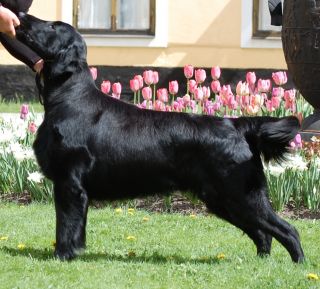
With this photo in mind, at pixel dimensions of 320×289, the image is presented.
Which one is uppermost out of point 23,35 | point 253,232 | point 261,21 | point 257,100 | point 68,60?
point 261,21

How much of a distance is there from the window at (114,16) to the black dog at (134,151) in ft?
36.0

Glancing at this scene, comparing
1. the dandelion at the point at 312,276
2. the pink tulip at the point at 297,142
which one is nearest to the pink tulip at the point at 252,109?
the pink tulip at the point at 297,142

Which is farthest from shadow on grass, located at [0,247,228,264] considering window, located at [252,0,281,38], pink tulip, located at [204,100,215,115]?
window, located at [252,0,281,38]

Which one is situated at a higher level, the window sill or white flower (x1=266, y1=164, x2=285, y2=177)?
the window sill

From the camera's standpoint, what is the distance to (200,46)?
667 inches

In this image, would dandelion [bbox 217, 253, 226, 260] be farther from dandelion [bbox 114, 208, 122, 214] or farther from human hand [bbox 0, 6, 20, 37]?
human hand [bbox 0, 6, 20, 37]

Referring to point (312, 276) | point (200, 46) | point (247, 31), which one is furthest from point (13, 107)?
point (312, 276)

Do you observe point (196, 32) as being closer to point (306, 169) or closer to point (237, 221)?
point (306, 169)

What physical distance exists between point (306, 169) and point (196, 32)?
29.8ft

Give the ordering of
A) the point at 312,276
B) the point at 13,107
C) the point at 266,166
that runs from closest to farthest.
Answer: the point at 312,276
the point at 266,166
the point at 13,107

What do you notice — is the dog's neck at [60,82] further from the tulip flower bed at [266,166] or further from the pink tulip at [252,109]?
the pink tulip at [252,109]

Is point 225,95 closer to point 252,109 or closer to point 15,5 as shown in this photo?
point 252,109

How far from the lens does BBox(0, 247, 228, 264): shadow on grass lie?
20.7 feet

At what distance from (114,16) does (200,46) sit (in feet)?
5.50
